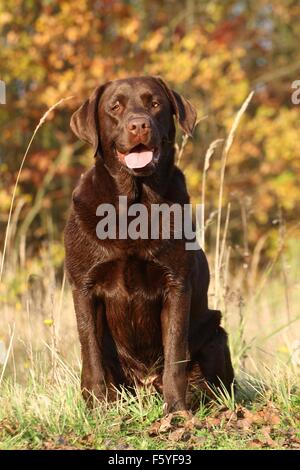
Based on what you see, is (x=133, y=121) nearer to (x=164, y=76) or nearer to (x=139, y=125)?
(x=139, y=125)

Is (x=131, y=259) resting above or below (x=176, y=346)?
above

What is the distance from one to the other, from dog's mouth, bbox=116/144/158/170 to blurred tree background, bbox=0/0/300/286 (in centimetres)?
493

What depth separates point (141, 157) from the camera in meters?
4.07

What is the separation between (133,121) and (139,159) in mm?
194

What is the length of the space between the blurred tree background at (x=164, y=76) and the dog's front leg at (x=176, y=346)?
4.83 m

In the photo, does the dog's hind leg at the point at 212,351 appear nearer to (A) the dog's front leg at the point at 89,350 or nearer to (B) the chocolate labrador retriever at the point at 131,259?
(B) the chocolate labrador retriever at the point at 131,259

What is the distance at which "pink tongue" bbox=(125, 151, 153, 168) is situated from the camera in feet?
13.3

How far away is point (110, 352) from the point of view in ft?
14.3

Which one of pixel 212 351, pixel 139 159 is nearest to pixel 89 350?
pixel 212 351

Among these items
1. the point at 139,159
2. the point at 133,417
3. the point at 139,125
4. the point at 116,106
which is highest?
the point at 116,106
